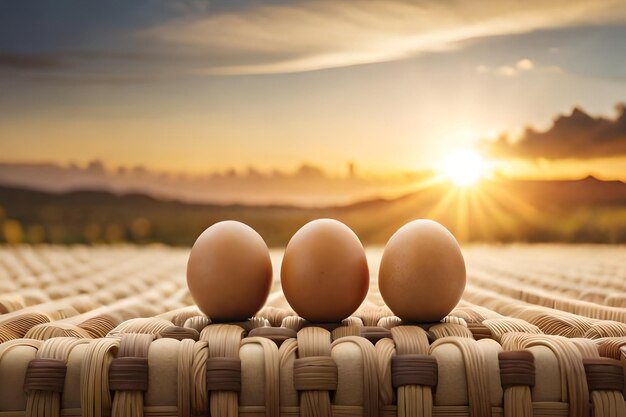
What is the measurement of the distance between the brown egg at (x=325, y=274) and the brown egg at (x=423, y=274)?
35 millimetres

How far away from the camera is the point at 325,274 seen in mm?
656

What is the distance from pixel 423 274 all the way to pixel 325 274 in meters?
0.10

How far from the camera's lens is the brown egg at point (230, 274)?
67 cm

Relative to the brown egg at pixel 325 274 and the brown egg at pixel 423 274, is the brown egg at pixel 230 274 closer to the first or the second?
the brown egg at pixel 325 274

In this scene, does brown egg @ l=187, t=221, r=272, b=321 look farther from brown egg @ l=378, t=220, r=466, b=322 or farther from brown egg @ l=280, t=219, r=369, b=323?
brown egg @ l=378, t=220, r=466, b=322

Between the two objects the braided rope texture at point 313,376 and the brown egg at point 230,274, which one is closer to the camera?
the braided rope texture at point 313,376

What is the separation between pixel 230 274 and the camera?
0.67m

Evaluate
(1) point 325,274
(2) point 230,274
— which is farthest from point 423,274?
(2) point 230,274

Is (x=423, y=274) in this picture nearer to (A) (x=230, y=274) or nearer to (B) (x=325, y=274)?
(B) (x=325, y=274)

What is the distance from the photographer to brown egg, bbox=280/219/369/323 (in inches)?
25.5

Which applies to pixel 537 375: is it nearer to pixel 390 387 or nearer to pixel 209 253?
pixel 390 387

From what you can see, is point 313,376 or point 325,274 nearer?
point 313,376

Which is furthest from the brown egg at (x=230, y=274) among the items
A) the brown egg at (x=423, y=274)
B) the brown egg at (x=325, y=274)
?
the brown egg at (x=423, y=274)

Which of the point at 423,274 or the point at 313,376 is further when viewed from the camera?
the point at 423,274
